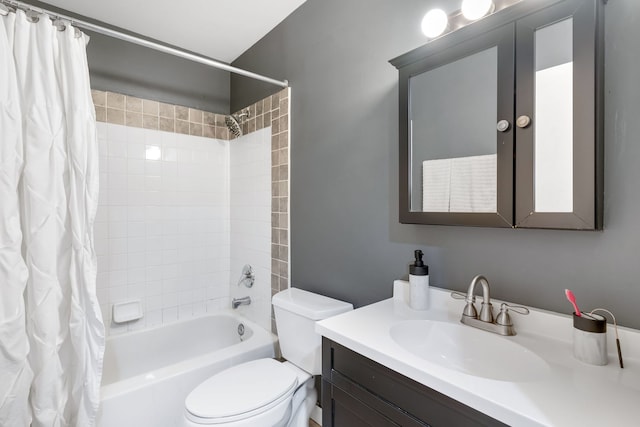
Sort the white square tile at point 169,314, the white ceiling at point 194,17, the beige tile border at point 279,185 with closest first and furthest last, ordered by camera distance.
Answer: the white ceiling at point 194,17 < the beige tile border at point 279,185 < the white square tile at point 169,314

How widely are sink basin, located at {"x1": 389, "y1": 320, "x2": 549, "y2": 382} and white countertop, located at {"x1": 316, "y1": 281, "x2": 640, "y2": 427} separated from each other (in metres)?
0.02

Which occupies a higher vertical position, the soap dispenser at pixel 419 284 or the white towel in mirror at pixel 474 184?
the white towel in mirror at pixel 474 184

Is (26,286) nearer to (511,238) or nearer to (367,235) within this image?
(367,235)

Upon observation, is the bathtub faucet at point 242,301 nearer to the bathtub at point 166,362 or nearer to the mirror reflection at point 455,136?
the bathtub at point 166,362

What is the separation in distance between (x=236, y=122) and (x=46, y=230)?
1454 millimetres

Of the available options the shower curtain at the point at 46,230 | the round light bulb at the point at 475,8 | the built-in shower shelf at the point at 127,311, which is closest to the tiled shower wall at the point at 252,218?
the built-in shower shelf at the point at 127,311

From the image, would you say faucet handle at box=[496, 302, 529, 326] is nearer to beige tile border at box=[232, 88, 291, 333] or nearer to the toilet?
the toilet

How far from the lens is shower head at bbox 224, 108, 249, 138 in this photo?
244cm

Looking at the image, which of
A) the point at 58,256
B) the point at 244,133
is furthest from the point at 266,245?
the point at 58,256

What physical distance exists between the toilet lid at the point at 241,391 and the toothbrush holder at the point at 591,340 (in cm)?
111

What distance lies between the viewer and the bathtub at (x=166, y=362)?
1.50m

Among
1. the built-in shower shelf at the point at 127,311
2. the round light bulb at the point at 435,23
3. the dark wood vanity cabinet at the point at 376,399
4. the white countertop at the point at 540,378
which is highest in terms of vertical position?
the round light bulb at the point at 435,23

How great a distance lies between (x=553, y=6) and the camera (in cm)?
90

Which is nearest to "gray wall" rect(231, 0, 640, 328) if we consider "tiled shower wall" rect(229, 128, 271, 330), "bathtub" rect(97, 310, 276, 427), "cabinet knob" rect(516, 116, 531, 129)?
"cabinet knob" rect(516, 116, 531, 129)
